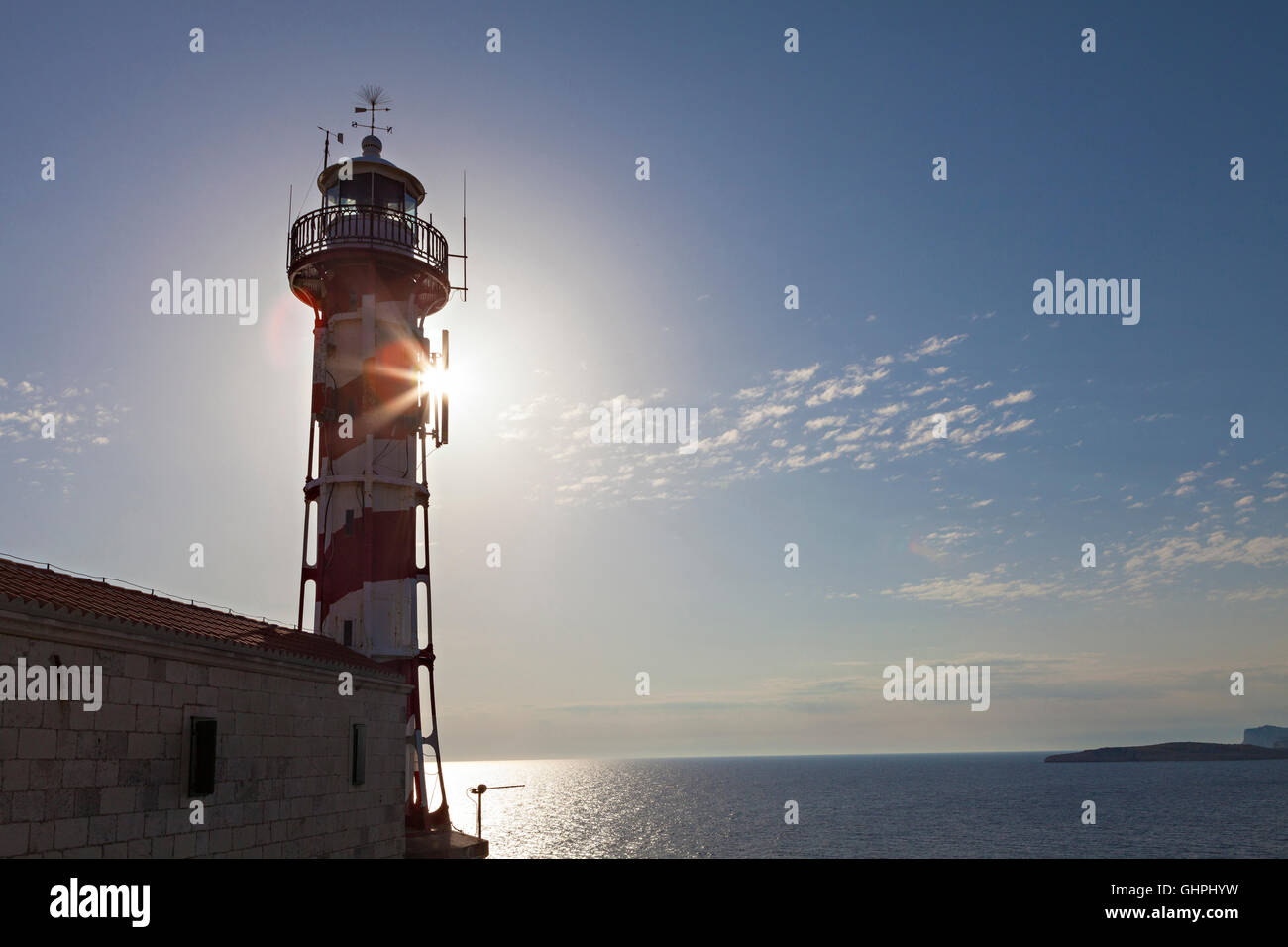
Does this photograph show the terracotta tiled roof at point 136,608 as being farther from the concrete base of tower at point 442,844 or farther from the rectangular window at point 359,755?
the concrete base of tower at point 442,844

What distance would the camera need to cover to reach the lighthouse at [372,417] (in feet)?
114

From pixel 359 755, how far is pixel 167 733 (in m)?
8.06

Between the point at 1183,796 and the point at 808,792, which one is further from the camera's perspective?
the point at 808,792

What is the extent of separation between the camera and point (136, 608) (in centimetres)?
1870

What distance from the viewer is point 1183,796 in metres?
155

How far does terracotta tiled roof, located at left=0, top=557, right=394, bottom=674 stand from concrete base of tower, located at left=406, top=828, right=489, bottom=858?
8.66 m

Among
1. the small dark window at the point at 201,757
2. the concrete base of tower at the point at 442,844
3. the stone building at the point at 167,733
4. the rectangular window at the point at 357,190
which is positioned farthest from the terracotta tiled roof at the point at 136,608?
the rectangular window at the point at 357,190
